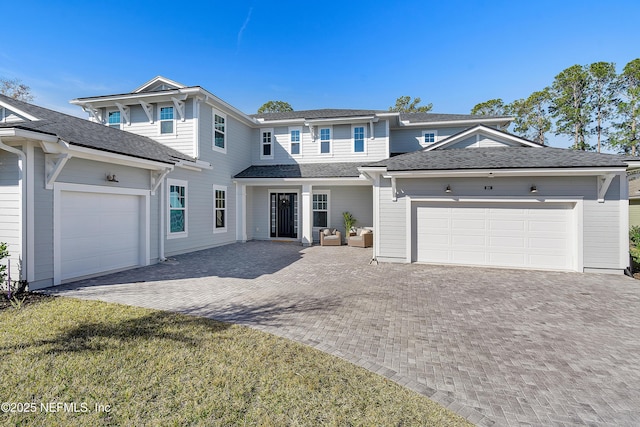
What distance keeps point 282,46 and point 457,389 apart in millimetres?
17208

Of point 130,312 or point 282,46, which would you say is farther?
point 282,46

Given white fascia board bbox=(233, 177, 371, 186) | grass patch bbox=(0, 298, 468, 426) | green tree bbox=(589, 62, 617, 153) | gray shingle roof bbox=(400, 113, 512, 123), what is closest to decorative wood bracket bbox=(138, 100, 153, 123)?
white fascia board bbox=(233, 177, 371, 186)

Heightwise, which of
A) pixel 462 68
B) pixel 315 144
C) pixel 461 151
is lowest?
pixel 461 151

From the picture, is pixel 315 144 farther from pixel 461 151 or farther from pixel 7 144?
pixel 7 144

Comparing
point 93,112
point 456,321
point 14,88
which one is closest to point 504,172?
point 456,321

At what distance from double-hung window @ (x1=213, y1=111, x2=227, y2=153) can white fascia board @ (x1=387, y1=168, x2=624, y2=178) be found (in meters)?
7.92

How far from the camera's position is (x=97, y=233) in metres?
7.59

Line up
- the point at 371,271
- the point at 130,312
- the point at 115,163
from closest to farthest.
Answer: the point at 130,312
the point at 115,163
the point at 371,271

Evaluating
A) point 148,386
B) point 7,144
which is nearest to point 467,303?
point 148,386

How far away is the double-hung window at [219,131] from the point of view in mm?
12812

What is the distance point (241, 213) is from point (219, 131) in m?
4.13

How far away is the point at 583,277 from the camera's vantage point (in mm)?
7953

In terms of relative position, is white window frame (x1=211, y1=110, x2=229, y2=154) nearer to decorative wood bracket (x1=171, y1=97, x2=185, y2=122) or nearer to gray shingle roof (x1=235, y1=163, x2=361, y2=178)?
decorative wood bracket (x1=171, y1=97, x2=185, y2=122)

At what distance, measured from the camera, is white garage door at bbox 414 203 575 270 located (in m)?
8.73
